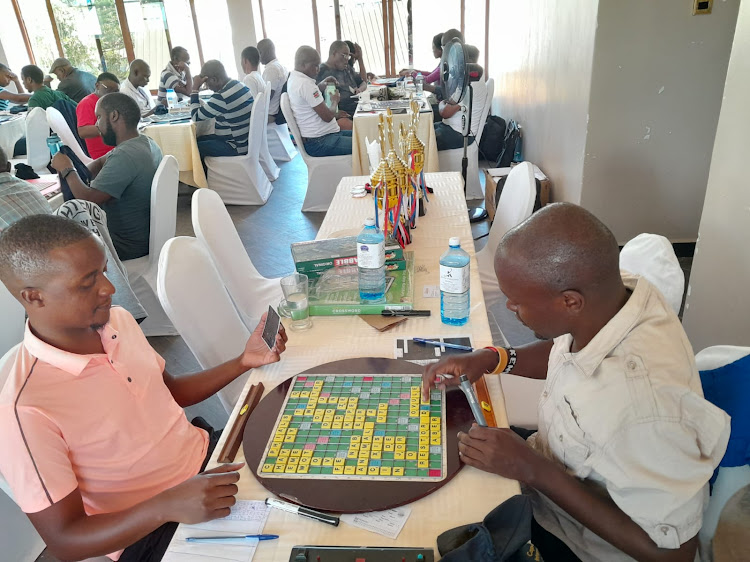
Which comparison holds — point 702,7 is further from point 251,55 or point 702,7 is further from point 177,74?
point 177,74

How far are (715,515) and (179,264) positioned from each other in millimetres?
1463

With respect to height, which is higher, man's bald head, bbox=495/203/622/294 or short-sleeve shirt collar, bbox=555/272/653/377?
man's bald head, bbox=495/203/622/294

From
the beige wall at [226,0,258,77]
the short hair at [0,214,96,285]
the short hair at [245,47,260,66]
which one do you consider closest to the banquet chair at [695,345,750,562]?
the short hair at [0,214,96,285]

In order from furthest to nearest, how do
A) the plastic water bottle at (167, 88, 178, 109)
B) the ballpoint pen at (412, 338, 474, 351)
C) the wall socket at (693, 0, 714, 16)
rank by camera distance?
the plastic water bottle at (167, 88, 178, 109) → the wall socket at (693, 0, 714, 16) → the ballpoint pen at (412, 338, 474, 351)

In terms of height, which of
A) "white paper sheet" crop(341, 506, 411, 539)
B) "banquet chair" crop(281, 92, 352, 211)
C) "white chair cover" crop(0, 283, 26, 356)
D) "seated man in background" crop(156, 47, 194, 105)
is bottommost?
"banquet chair" crop(281, 92, 352, 211)

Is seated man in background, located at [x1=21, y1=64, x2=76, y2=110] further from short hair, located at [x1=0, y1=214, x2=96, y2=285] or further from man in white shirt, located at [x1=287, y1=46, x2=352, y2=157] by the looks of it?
short hair, located at [x1=0, y1=214, x2=96, y2=285]

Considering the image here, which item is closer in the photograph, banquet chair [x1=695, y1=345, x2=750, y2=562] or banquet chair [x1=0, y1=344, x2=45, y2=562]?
banquet chair [x1=695, y1=345, x2=750, y2=562]

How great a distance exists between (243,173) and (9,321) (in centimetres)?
332

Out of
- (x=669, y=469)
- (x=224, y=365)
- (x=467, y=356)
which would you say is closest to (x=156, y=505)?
(x=224, y=365)

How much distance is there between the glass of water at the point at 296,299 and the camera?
158 cm

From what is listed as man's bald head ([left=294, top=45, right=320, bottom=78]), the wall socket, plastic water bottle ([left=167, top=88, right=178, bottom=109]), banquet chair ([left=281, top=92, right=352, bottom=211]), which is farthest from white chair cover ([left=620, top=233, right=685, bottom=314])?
plastic water bottle ([left=167, top=88, right=178, bottom=109])

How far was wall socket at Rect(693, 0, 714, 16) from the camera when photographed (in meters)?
3.03

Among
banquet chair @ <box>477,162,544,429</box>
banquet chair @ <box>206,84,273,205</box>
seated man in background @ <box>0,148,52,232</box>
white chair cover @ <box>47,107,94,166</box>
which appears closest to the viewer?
banquet chair @ <box>477,162,544,429</box>

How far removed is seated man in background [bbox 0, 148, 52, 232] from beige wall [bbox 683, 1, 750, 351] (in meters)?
2.85
